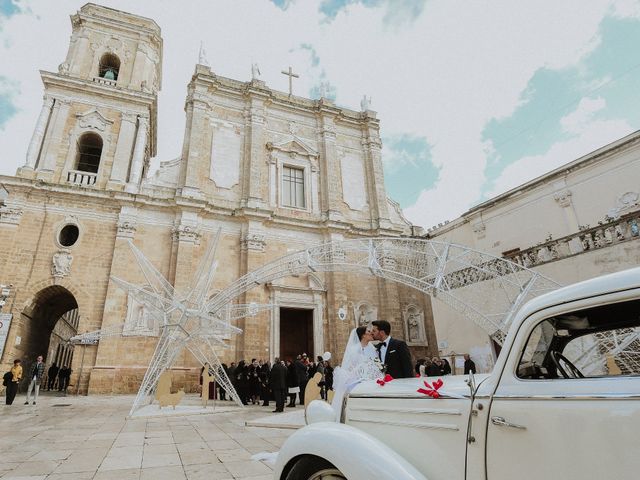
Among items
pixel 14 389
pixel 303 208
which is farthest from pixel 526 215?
pixel 14 389

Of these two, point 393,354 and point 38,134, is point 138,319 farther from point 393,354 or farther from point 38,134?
point 393,354

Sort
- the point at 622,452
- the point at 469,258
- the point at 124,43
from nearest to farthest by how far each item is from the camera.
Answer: the point at 622,452 → the point at 469,258 → the point at 124,43

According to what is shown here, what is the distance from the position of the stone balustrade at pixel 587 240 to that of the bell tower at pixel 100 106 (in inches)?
611

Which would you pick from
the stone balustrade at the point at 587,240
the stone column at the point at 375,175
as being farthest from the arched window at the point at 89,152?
the stone balustrade at the point at 587,240

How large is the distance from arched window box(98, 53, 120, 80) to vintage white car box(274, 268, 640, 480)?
21626 millimetres

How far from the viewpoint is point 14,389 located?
10531 mm

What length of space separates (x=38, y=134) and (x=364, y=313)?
641 inches

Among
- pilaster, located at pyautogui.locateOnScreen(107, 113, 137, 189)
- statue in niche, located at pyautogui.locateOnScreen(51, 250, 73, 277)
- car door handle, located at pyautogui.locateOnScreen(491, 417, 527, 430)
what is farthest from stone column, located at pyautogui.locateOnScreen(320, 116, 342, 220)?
car door handle, located at pyautogui.locateOnScreen(491, 417, 527, 430)

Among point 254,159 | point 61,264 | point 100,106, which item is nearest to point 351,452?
point 61,264

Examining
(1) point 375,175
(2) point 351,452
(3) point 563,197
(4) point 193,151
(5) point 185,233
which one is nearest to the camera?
(2) point 351,452

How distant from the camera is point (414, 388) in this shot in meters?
2.23

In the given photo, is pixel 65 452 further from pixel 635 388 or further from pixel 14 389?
pixel 14 389

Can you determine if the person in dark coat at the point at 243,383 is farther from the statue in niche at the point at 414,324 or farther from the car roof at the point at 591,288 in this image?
the car roof at the point at 591,288

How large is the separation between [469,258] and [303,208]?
8.54m
